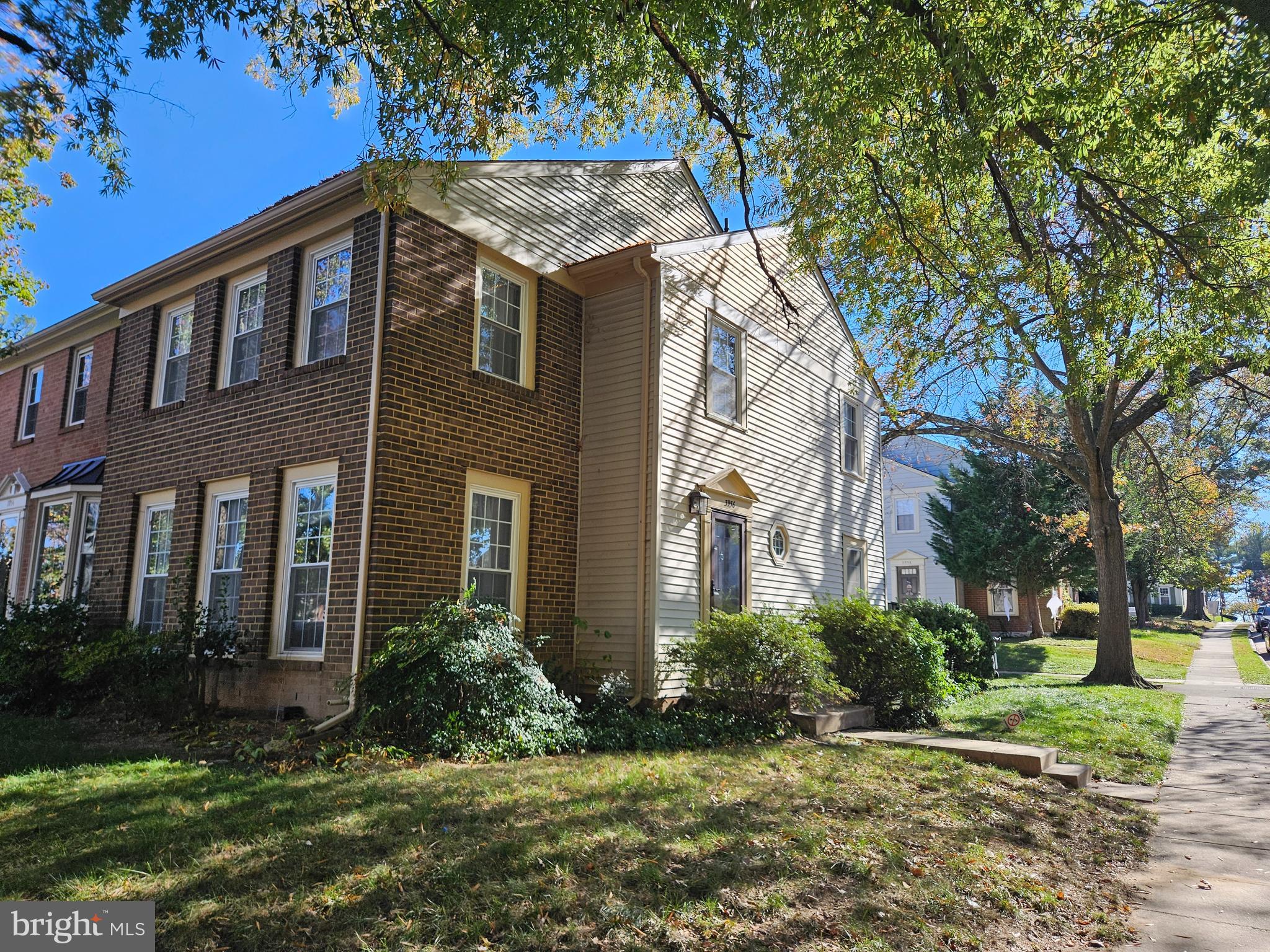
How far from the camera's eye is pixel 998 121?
7.19m

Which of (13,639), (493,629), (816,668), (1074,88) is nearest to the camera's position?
(1074,88)

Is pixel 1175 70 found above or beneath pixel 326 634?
above

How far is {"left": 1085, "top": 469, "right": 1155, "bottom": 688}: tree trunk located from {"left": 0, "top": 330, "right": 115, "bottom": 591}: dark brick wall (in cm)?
1920

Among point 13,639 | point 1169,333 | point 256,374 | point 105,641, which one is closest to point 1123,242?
point 1169,333

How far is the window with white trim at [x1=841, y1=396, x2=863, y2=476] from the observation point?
52.6 feet

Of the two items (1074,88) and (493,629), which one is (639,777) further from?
(1074,88)

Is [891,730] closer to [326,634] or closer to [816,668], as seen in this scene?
[816,668]

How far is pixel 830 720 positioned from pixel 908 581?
962 inches

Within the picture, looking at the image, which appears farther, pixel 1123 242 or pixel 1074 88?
pixel 1123 242

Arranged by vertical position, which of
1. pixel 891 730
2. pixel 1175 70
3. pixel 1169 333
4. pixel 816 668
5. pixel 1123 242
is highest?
pixel 1175 70

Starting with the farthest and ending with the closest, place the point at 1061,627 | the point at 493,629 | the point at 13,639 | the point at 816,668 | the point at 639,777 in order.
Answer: the point at 1061,627 → the point at 13,639 → the point at 816,668 → the point at 493,629 → the point at 639,777

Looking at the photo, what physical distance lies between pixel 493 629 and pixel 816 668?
370 centimetres

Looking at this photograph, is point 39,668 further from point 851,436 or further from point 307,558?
point 851,436

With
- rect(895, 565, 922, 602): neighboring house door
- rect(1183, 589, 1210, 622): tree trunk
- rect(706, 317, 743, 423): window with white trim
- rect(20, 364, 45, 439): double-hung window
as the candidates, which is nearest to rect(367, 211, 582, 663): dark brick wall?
rect(706, 317, 743, 423): window with white trim
